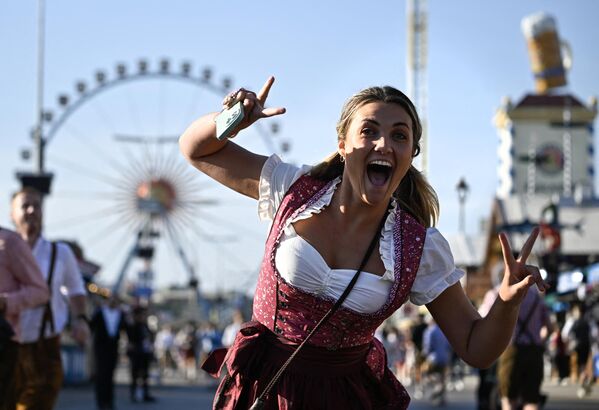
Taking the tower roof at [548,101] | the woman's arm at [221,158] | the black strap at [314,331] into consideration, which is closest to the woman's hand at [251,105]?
the woman's arm at [221,158]

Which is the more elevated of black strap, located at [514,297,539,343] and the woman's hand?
the woman's hand

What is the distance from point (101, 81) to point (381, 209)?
148 feet

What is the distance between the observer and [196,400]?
21672 mm

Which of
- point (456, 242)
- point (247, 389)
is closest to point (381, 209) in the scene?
point (247, 389)

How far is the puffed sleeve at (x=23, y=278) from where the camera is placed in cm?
738

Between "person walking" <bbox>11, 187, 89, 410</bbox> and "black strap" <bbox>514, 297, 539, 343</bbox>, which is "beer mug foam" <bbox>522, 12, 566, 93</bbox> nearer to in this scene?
"black strap" <bbox>514, 297, 539, 343</bbox>

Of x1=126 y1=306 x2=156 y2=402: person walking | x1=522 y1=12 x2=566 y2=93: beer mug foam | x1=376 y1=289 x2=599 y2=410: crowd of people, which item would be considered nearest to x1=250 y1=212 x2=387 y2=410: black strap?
x1=376 y1=289 x2=599 y2=410: crowd of people

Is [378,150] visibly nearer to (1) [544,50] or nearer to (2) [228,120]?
(2) [228,120]

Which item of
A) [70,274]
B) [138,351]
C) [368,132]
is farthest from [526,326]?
[138,351]

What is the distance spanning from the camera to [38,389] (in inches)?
317

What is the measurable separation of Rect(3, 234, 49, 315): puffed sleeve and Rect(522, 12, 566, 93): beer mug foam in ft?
232

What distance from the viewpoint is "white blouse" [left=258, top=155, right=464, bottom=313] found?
Result: 4535 millimetres

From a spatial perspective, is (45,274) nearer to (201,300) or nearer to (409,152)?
(409,152)

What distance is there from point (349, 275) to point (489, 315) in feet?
1.68
